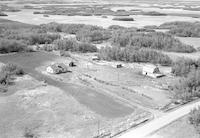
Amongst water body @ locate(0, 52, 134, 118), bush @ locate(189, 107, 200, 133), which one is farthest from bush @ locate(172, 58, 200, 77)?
bush @ locate(189, 107, 200, 133)

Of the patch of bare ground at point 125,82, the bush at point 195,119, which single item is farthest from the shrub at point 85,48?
the bush at point 195,119

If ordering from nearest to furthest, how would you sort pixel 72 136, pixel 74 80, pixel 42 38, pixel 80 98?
pixel 72 136
pixel 80 98
pixel 74 80
pixel 42 38

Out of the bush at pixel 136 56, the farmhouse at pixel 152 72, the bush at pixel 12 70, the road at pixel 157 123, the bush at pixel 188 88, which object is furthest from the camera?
the bush at pixel 136 56

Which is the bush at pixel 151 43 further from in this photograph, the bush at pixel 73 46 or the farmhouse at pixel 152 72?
the farmhouse at pixel 152 72

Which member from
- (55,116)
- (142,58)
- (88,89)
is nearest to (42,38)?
(142,58)

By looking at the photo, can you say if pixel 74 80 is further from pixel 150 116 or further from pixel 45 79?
pixel 150 116

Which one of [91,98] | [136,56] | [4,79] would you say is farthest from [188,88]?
[4,79]
